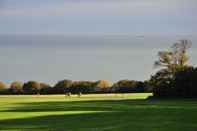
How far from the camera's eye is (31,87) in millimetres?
111875

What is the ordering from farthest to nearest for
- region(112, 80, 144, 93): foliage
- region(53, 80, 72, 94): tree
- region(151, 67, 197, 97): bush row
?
region(53, 80, 72, 94): tree < region(112, 80, 144, 93): foliage < region(151, 67, 197, 97): bush row

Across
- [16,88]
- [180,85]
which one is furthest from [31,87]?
[180,85]

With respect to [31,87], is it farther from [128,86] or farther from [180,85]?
[180,85]

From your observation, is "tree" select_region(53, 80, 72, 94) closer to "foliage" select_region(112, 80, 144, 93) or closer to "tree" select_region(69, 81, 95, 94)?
"tree" select_region(69, 81, 95, 94)

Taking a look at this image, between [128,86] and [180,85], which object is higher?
[128,86]

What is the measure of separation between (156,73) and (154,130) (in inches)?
2671

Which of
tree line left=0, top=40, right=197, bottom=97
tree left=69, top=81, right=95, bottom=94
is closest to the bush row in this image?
tree line left=0, top=40, right=197, bottom=97

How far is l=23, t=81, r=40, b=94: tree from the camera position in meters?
110

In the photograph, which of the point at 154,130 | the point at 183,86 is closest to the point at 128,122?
the point at 154,130

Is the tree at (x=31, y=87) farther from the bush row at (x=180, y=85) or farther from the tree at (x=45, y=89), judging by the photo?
the bush row at (x=180, y=85)

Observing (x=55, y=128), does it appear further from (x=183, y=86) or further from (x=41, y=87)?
(x=41, y=87)

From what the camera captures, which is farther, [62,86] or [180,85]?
[62,86]

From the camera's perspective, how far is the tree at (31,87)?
110m

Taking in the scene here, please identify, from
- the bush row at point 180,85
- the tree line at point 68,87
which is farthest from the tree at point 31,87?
the bush row at point 180,85
